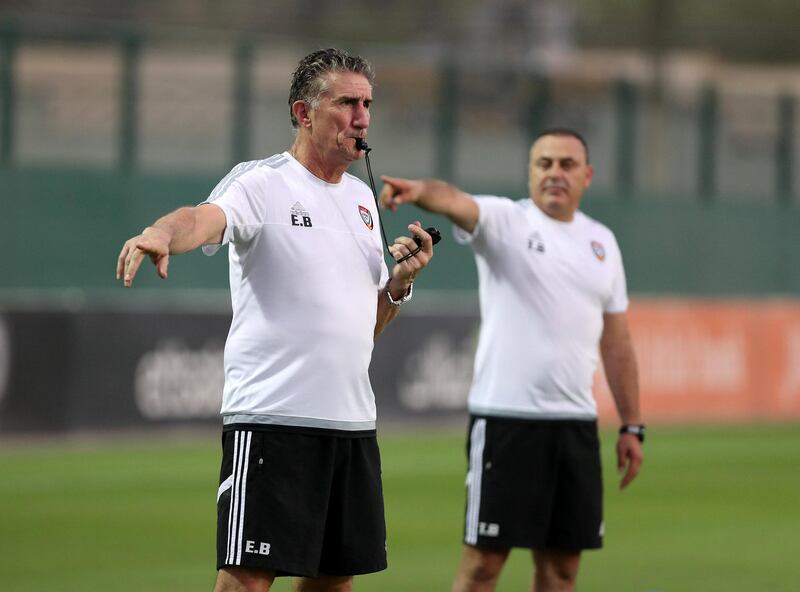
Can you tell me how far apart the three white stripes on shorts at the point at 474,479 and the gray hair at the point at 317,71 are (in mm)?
2372

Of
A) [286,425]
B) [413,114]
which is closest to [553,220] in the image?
[286,425]

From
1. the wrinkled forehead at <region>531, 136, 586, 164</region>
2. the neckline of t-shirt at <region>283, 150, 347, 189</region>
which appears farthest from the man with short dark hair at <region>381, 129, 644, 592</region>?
the neckline of t-shirt at <region>283, 150, 347, 189</region>

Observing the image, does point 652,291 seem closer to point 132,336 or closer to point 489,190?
point 489,190

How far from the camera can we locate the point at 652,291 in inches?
960

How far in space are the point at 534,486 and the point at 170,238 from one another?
122 inches

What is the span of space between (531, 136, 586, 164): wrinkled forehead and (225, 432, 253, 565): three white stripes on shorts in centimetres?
292

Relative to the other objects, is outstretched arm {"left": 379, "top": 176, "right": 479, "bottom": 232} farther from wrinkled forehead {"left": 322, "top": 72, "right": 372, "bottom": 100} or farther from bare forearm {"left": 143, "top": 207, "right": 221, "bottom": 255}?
bare forearm {"left": 143, "top": 207, "right": 221, "bottom": 255}

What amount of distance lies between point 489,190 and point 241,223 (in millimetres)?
17043

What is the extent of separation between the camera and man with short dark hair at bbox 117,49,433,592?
627cm

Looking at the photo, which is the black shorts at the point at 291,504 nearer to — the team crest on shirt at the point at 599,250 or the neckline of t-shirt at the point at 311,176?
the neckline of t-shirt at the point at 311,176

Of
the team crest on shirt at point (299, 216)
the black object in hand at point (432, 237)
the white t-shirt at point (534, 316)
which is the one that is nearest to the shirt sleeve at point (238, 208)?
the team crest on shirt at point (299, 216)

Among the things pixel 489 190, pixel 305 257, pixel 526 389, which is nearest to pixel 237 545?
pixel 305 257

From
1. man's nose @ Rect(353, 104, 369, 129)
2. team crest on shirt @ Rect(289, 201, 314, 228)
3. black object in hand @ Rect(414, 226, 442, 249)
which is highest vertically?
man's nose @ Rect(353, 104, 369, 129)

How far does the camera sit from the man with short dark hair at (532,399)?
823cm
